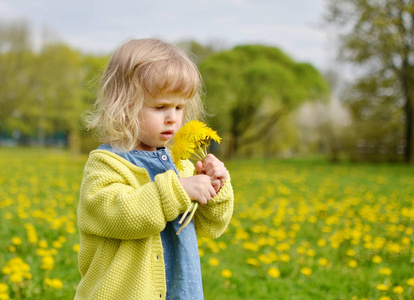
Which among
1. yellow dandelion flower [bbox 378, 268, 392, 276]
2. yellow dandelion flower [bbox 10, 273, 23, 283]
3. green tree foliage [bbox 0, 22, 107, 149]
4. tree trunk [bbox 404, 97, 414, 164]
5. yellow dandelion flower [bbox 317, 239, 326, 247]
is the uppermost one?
yellow dandelion flower [bbox 378, 268, 392, 276]

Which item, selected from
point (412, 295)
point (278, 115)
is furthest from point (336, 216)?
point (278, 115)

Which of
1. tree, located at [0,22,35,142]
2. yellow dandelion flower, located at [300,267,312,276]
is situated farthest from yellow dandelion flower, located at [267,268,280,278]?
tree, located at [0,22,35,142]

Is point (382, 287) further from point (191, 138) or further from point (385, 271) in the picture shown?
point (191, 138)

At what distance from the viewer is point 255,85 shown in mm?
20875

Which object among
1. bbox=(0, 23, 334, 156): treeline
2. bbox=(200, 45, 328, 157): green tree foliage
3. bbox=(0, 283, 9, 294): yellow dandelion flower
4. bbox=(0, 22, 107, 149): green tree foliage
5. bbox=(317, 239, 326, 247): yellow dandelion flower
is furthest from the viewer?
bbox=(0, 22, 107, 149): green tree foliage

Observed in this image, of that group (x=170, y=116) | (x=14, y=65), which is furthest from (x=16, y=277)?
(x=14, y=65)

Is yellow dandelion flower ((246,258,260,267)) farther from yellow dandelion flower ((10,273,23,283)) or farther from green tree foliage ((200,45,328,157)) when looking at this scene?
green tree foliage ((200,45,328,157))

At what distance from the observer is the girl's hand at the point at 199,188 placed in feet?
4.57

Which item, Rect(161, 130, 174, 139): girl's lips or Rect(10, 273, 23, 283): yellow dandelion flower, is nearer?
Rect(161, 130, 174, 139): girl's lips

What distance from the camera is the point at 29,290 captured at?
2408 mm

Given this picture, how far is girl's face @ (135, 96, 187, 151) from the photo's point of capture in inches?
58.5

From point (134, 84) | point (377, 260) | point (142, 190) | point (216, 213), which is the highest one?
point (134, 84)

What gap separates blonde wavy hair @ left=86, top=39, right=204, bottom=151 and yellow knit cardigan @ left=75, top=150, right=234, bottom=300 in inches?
4.2

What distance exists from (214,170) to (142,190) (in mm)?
267
